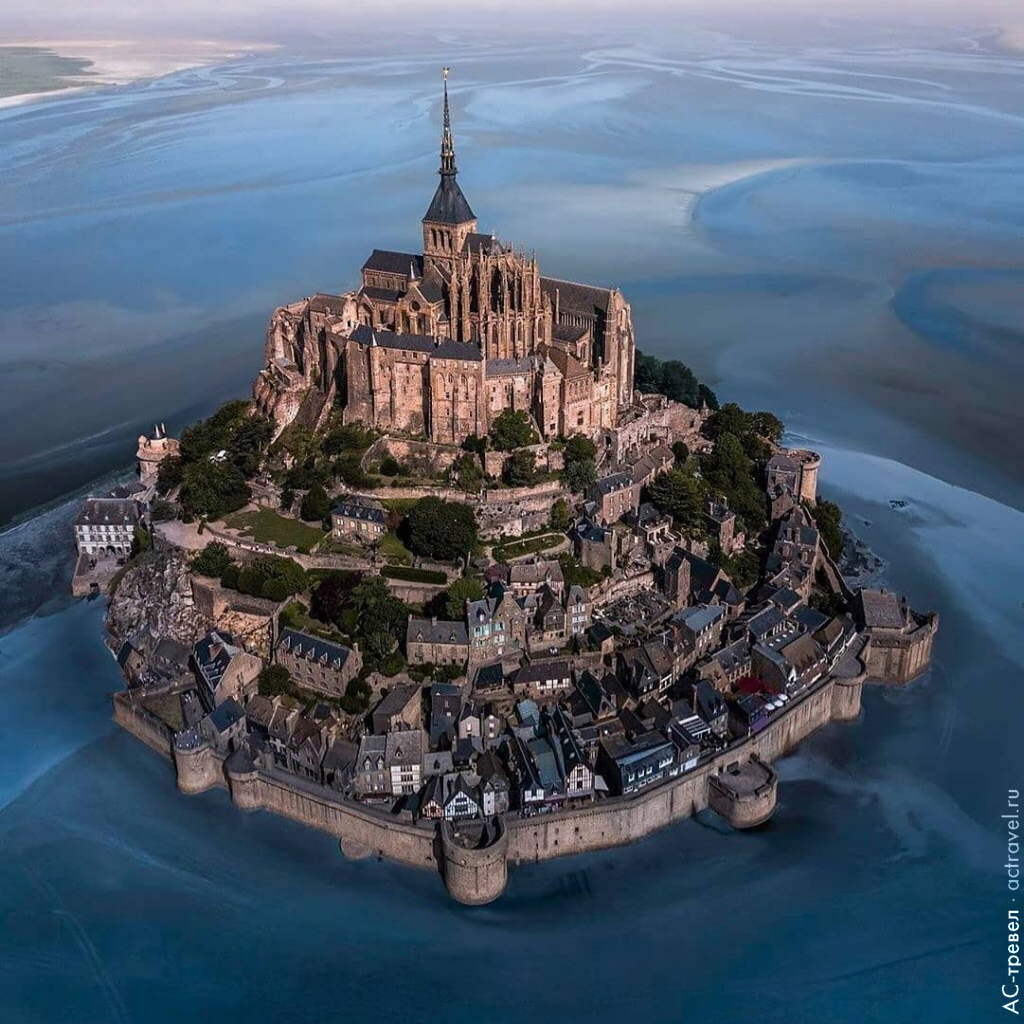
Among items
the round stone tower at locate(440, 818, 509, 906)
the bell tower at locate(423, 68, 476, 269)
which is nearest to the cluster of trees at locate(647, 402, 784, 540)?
the bell tower at locate(423, 68, 476, 269)

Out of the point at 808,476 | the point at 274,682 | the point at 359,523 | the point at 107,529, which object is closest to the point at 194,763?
the point at 274,682

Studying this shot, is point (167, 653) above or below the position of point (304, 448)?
below

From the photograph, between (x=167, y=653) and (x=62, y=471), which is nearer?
(x=167, y=653)

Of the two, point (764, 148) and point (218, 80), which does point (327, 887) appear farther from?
point (218, 80)

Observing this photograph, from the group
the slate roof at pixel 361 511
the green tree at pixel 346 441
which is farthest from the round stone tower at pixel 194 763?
the green tree at pixel 346 441

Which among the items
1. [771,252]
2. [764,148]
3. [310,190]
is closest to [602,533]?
[771,252]

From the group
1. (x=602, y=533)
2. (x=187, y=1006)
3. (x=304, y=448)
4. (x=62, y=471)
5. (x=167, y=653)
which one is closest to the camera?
(x=187, y=1006)

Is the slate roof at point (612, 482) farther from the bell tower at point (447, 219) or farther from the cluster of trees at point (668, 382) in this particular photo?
the bell tower at point (447, 219)
